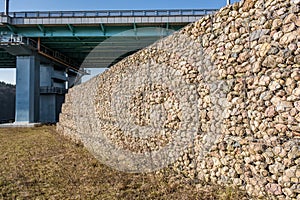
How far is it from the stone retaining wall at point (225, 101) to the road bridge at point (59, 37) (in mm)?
10114

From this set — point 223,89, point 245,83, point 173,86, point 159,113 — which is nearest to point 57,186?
point 159,113

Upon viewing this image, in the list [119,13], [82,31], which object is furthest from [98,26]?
[119,13]

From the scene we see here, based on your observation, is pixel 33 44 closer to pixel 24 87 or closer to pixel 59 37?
pixel 59 37

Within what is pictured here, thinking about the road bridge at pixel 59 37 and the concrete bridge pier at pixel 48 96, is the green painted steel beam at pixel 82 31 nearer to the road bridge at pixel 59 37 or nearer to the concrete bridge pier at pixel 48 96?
the road bridge at pixel 59 37

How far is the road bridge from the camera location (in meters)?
15.1

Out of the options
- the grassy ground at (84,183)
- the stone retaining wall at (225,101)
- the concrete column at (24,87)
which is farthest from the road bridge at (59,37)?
the grassy ground at (84,183)

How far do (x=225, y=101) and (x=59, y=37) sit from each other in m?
16.2

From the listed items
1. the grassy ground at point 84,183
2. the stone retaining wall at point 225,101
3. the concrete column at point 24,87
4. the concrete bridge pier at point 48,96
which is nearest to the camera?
the stone retaining wall at point 225,101

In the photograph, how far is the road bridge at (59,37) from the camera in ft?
49.5

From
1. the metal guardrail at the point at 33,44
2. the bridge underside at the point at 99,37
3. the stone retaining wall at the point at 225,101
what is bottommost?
the stone retaining wall at the point at 225,101

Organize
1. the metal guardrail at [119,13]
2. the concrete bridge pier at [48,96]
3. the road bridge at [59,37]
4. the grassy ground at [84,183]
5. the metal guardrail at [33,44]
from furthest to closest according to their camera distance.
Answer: the concrete bridge pier at [48,96], the metal guardrail at [33,44], the road bridge at [59,37], the metal guardrail at [119,13], the grassy ground at [84,183]

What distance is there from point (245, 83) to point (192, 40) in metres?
1.27

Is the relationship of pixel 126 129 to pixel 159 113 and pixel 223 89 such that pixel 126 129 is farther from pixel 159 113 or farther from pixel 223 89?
pixel 223 89

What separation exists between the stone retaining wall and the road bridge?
10.1 m
